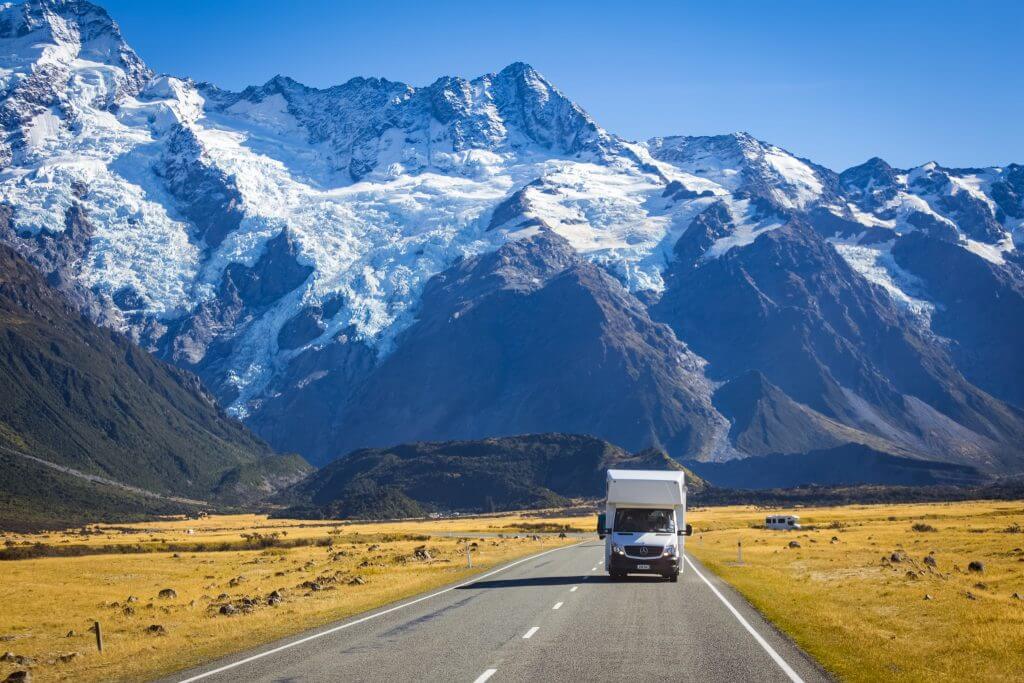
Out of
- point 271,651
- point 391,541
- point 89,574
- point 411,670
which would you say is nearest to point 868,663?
point 411,670

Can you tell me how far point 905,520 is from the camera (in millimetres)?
114625

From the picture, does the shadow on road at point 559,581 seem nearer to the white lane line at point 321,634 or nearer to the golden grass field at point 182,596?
the white lane line at point 321,634

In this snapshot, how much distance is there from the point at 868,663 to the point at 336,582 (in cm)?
3275

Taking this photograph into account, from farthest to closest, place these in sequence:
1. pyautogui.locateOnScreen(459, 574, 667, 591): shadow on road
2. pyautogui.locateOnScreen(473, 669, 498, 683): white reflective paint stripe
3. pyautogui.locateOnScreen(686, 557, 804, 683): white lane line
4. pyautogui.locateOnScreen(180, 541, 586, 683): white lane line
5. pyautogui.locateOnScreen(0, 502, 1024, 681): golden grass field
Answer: pyautogui.locateOnScreen(459, 574, 667, 591): shadow on road < pyautogui.locateOnScreen(0, 502, 1024, 681): golden grass field < pyautogui.locateOnScreen(180, 541, 586, 683): white lane line < pyautogui.locateOnScreen(686, 557, 804, 683): white lane line < pyautogui.locateOnScreen(473, 669, 498, 683): white reflective paint stripe

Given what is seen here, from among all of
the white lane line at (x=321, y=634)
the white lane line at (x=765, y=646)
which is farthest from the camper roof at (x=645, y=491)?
the white lane line at (x=321, y=634)

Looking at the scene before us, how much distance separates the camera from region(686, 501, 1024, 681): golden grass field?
910 inches

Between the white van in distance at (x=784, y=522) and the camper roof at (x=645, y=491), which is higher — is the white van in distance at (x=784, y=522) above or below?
below

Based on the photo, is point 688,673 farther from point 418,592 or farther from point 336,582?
point 336,582

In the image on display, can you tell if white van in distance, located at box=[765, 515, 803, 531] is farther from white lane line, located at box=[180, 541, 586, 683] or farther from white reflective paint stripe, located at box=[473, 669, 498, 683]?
white reflective paint stripe, located at box=[473, 669, 498, 683]

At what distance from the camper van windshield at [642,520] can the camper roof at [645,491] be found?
1.55 ft

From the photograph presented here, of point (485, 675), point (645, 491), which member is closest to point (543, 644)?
point (485, 675)

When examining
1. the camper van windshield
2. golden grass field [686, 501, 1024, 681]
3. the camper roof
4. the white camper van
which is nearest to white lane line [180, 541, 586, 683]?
the white camper van

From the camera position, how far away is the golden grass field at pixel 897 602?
23125 millimetres

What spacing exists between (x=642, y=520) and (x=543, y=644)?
64.2 feet
